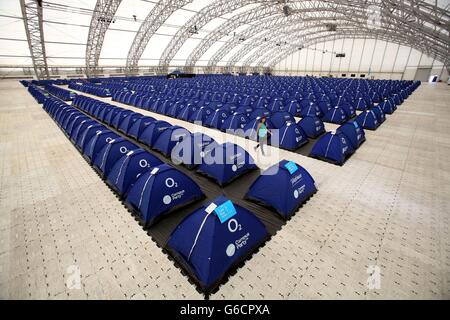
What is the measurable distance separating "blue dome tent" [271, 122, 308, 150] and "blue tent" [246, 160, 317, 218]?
3413 mm

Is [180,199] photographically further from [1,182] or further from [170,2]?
[170,2]

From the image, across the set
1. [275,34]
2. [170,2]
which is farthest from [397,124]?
[275,34]

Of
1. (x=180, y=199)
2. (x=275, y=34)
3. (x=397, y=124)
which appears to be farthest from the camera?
(x=275, y=34)

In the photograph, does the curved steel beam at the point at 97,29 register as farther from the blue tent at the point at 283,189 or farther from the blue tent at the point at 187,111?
the blue tent at the point at 283,189

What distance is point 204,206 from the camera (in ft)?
11.6

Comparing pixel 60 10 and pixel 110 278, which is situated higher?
pixel 60 10

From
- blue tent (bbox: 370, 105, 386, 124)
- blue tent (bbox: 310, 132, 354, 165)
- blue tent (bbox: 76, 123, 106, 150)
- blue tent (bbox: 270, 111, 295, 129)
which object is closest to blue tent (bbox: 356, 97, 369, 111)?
blue tent (bbox: 370, 105, 386, 124)

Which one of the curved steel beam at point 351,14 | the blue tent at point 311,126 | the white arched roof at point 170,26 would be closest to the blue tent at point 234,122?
the blue tent at point 311,126

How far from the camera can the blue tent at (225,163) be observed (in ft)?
19.2

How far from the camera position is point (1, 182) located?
609 cm

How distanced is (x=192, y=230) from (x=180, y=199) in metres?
1.48

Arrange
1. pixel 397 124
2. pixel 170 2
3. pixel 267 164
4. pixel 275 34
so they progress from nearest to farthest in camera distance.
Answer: pixel 267 164 → pixel 397 124 → pixel 170 2 → pixel 275 34

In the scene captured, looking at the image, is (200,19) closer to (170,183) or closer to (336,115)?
(336,115)
